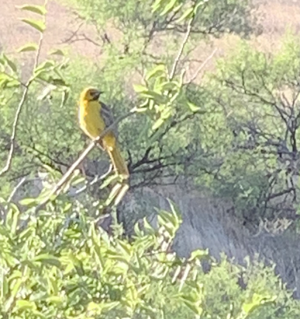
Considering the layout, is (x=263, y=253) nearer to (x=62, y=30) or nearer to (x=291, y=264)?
(x=291, y=264)

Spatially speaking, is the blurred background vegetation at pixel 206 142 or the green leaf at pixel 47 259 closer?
the green leaf at pixel 47 259

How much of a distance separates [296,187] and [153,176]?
5.38 ft

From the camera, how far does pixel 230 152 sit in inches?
522

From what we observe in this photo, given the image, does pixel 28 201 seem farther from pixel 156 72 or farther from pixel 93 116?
pixel 93 116

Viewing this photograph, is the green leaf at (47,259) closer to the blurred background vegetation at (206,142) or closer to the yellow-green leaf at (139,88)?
the yellow-green leaf at (139,88)

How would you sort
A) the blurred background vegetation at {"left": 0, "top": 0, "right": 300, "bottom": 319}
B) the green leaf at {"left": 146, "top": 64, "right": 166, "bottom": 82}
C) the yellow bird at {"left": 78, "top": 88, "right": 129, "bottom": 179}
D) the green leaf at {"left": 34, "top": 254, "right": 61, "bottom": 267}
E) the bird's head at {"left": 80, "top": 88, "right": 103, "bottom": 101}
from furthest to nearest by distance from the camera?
1. the blurred background vegetation at {"left": 0, "top": 0, "right": 300, "bottom": 319}
2. the bird's head at {"left": 80, "top": 88, "right": 103, "bottom": 101}
3. the yellow bird at {"left": 78, "top": 88, "right": 129, "bottom": 179}
4. the green leaf at {"left": 146, "top": 64, "right": 166, "bottom": 82}
5. the green leaf at {"left": 34, "top": 254, "right": 61, "bottom": 267}

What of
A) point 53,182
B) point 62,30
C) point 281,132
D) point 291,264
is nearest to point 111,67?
point 281,132

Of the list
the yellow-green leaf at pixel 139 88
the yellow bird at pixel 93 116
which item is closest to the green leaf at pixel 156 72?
the yellow-green leaf at pixel 139 88

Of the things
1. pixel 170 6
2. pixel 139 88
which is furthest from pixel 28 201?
pixel 170 6

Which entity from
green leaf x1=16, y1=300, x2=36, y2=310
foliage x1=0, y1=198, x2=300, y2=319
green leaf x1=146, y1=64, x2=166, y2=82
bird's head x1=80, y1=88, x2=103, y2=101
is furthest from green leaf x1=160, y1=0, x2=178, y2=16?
bird's head x1=80, y1=88, x2=103, y2=101

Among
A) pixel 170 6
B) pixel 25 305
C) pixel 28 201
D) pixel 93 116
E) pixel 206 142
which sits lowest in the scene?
pixel 206 142

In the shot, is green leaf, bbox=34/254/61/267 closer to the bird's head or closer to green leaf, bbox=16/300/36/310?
green leaf, bbox=16/300/36/310

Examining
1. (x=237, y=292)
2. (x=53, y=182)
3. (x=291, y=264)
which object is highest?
(x=53, y=182)

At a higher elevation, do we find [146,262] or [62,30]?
[146,262]
